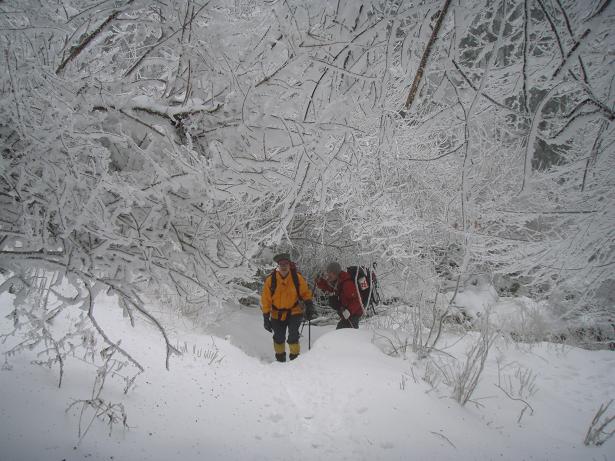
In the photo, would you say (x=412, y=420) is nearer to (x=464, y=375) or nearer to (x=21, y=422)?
(x=464, y=375)

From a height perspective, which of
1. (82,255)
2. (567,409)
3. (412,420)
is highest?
(82,255)

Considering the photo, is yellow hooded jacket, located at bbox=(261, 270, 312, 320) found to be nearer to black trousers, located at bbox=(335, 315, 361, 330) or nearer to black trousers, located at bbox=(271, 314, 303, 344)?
black trousers, located at bbox=(271, 314, 303, 344)

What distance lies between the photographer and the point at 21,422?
1.99m

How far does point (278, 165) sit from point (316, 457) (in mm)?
2286

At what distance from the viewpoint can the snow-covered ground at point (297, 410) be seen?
7.12 feet

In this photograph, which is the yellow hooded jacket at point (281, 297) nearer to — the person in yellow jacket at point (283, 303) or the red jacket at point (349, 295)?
the person in yellow jacket at point (283, 303)

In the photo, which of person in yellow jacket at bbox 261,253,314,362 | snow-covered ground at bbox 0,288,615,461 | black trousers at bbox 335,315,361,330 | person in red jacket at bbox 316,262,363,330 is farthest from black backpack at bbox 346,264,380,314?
snow-covered ground at bbox 0,288,615,461

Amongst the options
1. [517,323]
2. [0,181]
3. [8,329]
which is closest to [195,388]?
[8,329]

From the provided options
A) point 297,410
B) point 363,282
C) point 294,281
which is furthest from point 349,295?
point 297,410

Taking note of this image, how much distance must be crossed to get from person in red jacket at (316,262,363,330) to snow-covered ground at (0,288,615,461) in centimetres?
127

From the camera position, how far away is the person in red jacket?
6012 millimetres

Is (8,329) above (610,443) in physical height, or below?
above

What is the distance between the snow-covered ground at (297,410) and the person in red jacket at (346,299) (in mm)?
1275

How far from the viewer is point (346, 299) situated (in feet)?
20.0
